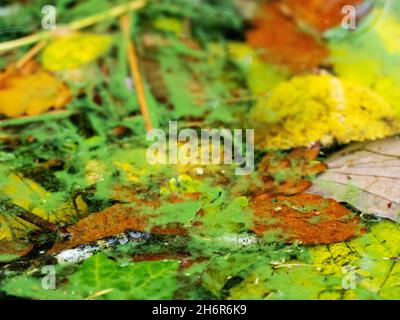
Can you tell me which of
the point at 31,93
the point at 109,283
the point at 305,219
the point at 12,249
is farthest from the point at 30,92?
the point at 305,219

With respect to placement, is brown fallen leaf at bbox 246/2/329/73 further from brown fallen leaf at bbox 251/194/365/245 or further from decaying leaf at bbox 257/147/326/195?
brown fallen leaf at bbox 251/194/365/245

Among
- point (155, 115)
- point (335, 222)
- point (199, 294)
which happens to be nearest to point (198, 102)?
point (155, 115)

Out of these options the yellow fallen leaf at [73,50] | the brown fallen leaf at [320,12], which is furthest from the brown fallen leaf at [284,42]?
the yellow fallen leaf at [73,50]

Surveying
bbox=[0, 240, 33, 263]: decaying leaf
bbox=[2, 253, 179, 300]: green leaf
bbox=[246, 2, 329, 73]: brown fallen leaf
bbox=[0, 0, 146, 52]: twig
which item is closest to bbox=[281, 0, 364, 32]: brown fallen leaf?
bbox=[246, 2, 329, 73]: brown fallen leaf

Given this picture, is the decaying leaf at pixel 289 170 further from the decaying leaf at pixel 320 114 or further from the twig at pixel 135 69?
the twig at pixel 135 69

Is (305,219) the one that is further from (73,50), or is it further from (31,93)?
(73,50)

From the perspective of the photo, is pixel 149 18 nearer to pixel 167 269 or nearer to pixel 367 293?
pixel 167 269
